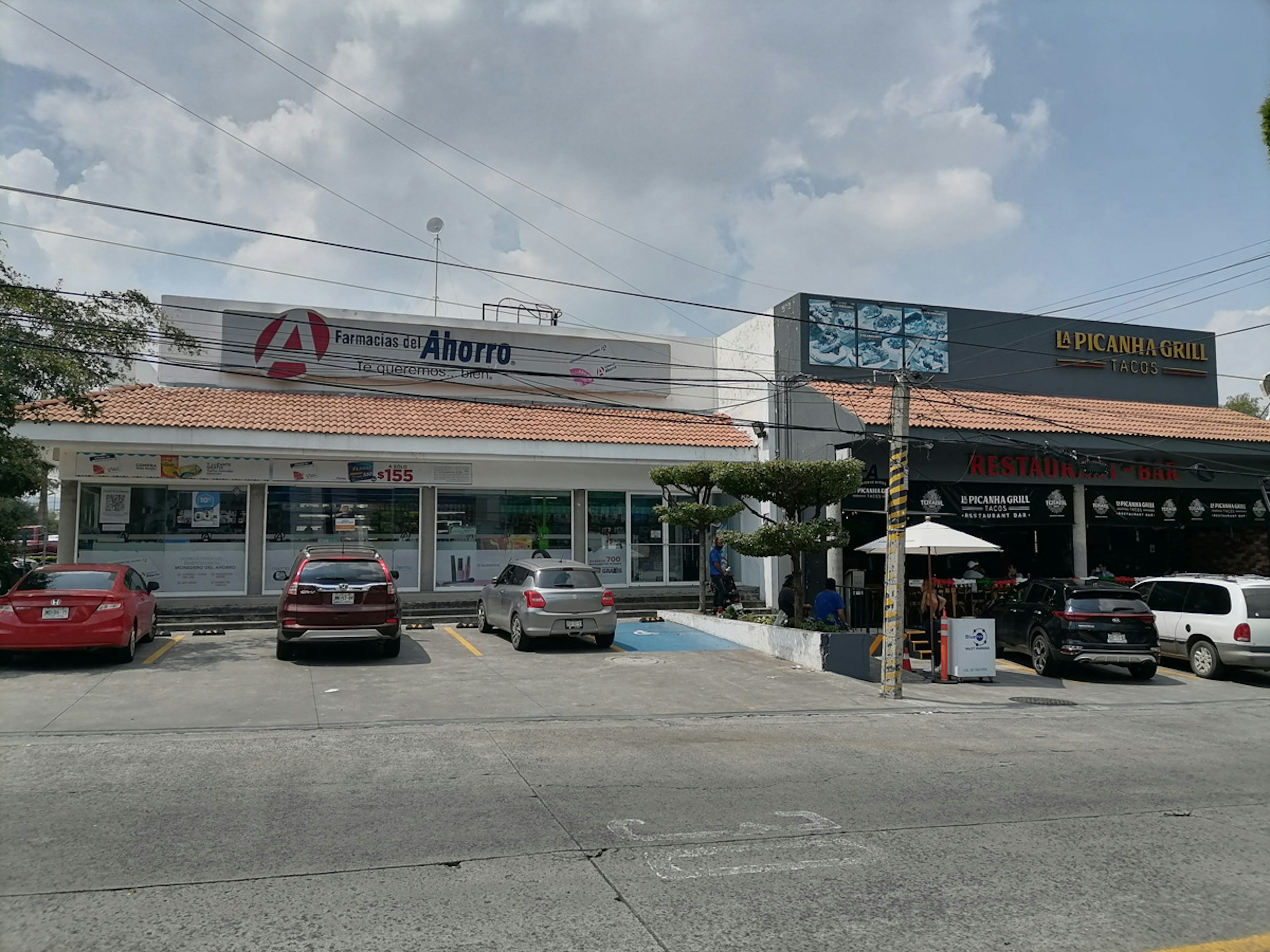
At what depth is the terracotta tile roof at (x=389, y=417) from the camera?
64.4 ft

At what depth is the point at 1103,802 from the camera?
7301 mm

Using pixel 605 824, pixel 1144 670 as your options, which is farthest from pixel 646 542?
pixel 605 824

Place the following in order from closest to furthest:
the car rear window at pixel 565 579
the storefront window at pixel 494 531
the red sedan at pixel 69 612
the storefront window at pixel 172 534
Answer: the red sedan at pixel 69 612, the car rear window at pixel 565 579, the storefront window at pixel 172 534, the storefront window at pixel 494 531

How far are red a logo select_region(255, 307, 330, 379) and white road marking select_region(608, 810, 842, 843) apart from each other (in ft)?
64.6

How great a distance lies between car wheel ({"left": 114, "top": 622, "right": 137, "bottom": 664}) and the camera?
44.3 feet

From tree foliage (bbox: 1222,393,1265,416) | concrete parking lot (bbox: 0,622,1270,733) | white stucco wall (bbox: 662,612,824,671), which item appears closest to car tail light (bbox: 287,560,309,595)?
concrete parking lot (bbox: 0,622,1270,733)

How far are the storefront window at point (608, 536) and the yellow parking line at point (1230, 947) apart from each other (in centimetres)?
1893

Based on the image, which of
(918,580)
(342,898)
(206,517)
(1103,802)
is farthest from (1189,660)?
(206,517)

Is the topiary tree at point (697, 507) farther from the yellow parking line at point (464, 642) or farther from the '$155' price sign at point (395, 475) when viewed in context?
the '$155' price sign at point (395, 475)

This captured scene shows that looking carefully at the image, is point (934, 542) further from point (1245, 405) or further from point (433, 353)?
point (1245, 405)

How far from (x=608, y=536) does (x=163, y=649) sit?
10.9m

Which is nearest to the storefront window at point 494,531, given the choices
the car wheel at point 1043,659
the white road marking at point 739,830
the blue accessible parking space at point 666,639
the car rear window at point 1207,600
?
the blue accessible parking space at point 666,639

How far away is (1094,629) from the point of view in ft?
50.7

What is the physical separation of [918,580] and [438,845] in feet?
61.7
